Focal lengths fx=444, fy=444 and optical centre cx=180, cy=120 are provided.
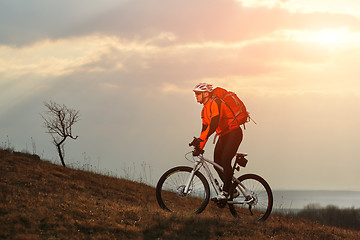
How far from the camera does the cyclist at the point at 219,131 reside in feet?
32.4

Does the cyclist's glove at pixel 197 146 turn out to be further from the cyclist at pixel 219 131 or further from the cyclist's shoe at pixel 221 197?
the cyclist's shoe at pixel 221 197

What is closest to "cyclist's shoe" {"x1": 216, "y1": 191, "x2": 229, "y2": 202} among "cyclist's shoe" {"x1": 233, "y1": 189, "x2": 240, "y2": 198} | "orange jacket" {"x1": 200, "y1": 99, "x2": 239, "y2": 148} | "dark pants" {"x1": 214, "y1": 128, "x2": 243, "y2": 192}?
"dark pants" {"x1": 214, "y1": 128, "x2": 243, "y2": 192}

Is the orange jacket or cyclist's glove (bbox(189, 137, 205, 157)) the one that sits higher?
the orange jacket

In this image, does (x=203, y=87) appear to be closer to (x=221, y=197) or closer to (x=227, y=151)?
(x=227, y=151)

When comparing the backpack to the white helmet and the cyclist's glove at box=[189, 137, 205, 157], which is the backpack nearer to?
the white helmet

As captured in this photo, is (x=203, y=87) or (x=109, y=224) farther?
(x=203, y=87)

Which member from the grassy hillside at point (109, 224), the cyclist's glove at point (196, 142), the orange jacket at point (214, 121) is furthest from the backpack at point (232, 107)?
the grassy hillside at point (109, 224)

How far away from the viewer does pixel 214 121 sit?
9.86 metres

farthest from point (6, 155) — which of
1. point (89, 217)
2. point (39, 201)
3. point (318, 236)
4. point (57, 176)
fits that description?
point (318, 236)

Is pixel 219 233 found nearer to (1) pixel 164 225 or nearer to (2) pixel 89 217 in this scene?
(1) pixel 164 225

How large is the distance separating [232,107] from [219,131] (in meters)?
0.63

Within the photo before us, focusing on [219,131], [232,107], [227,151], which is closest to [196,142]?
[219,131]

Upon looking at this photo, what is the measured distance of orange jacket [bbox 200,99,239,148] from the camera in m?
9.87

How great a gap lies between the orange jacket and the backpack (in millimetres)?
80
